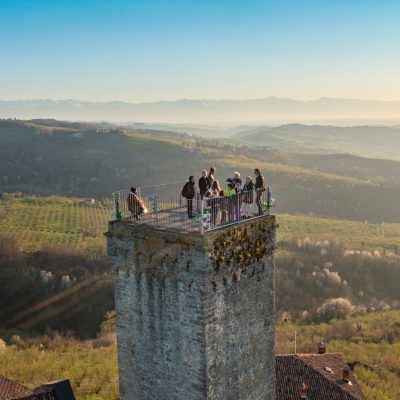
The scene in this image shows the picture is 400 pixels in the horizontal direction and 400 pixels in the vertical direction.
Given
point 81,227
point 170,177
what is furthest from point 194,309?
point 170,177

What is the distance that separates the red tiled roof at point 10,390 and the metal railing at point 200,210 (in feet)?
63.7

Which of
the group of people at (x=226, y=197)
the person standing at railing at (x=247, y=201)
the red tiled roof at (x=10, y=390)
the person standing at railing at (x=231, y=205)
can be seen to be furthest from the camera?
the red tiled roof at (x=10, y=390)

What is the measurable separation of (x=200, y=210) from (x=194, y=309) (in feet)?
10.2

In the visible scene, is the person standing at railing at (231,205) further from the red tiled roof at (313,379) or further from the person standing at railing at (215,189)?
the red tiled roof at (313,379)

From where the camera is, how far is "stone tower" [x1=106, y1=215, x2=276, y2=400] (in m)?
14.2

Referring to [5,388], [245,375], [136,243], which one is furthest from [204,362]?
[5,388]

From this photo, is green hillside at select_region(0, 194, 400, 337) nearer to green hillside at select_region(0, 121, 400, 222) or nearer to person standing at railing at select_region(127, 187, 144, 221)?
green hillside at select_region(0, 121, 400, 222)

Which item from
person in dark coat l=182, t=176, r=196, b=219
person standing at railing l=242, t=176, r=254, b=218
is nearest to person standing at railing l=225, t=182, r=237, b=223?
person standing at railing l=242, t=176, r=254, b=218

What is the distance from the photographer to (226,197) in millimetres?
15203

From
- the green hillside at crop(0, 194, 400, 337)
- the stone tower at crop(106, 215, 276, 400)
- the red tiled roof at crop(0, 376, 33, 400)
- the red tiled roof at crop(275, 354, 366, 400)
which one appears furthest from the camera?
the green hillside at crop(0, 194, 400, 337)

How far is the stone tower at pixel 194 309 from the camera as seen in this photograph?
46.5 ft

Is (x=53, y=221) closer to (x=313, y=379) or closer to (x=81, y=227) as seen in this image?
(x=81, y=227)

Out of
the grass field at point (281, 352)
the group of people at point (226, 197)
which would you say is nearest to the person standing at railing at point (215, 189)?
the group of people at point (226, 197)

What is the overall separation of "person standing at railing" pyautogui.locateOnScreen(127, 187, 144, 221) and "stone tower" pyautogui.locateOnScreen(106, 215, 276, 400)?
91 centimetres
